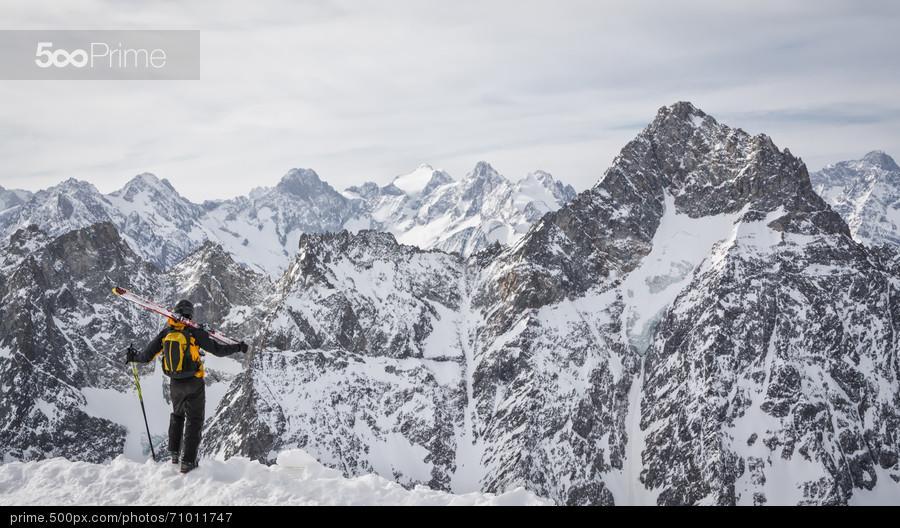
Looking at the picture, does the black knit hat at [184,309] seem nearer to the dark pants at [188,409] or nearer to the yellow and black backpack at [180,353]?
the yellow and black backpack at [180,353]

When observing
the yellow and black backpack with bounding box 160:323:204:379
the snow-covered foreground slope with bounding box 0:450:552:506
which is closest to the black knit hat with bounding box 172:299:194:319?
the yellow and black backpack with bounding box 160:323:204:379

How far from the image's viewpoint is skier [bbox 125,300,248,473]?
18823 mm

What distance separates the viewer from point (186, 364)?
19.0 metres

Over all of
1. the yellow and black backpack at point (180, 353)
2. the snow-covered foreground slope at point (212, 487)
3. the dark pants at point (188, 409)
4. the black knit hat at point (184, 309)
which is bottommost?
the snow-covered foreground slope at point (212, 487)

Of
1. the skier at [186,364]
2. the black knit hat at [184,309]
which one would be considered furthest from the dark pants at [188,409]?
the black knit hat at [184,309]

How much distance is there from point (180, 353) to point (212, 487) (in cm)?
347

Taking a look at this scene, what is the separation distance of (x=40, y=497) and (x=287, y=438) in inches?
7413

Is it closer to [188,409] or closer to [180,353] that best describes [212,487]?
[188,409]

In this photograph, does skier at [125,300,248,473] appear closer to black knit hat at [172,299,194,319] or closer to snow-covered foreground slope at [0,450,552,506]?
black knit hat at [172,299,194,319]

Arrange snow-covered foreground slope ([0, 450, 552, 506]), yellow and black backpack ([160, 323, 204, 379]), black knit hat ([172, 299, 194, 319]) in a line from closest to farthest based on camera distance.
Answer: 1. snow-covered foreground slope ([0, 450, 552, 506])
2. yellow and black backpack ([160, 323, 204, 379])
3. black knit hat ([172, 299, 194, 319])

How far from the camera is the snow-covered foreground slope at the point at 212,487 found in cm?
1617
